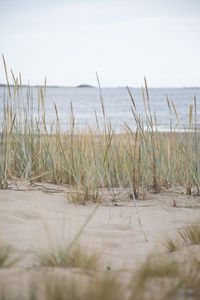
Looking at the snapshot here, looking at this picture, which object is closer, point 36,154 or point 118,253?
point 118,253

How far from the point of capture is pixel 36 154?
2521mm

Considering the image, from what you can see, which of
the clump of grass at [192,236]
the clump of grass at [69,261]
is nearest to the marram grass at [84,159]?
the clump of grass at [192,236]

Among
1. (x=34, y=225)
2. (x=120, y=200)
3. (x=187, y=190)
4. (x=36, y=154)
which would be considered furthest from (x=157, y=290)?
(x=36, y=154)

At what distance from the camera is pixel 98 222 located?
1.59 m

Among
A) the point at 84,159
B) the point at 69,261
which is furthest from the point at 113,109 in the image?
the point at 69,261

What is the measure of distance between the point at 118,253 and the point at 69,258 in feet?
1.02

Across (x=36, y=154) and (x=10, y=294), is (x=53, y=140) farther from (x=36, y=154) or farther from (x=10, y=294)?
(x=10, y=294)

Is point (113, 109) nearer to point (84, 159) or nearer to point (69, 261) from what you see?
point (84, 159)

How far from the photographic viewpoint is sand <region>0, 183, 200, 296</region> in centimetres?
120

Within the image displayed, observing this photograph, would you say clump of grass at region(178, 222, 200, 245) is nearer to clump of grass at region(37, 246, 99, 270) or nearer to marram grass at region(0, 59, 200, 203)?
clump of grass at region(37, 246, 99, 270)

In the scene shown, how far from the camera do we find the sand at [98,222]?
1.20 metres

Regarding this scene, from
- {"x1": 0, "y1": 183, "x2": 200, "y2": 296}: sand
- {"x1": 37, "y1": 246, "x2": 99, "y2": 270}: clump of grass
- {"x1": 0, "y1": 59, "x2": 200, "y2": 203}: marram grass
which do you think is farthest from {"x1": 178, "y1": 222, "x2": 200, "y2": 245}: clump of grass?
{"x1": 0, "y1": 59, "x2": 200, "y2": 203}: marram grass

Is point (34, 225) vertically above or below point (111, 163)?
below

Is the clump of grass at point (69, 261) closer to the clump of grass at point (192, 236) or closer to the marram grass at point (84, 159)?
the clump of grass at point (192, 236)
